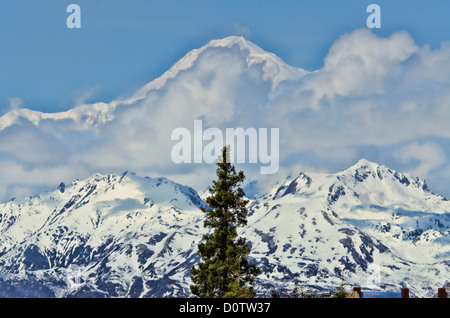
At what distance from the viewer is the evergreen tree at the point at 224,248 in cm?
7738

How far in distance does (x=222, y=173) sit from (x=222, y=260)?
1067 cm

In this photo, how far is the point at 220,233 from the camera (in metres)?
80.5

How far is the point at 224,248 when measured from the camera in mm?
80625

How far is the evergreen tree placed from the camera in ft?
254
